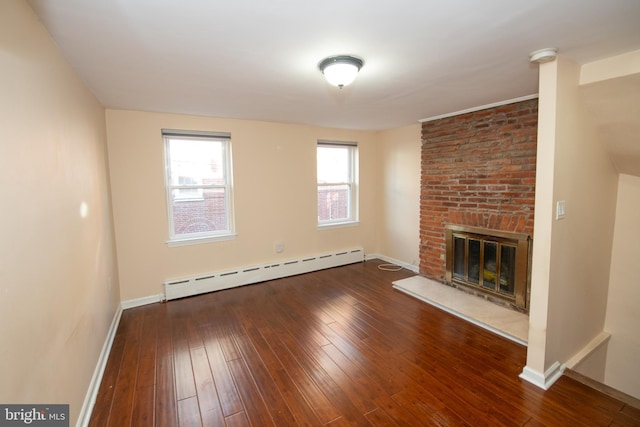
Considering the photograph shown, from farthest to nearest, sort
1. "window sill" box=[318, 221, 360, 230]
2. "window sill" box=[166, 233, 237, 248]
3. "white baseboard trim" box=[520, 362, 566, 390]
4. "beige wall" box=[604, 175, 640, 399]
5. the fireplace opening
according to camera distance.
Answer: "window sill" box=[318, 221, 360, 230], "window sill" box=[166, 233, 237, 248], the fireplace opening, "beige wall" box=[604, 175, 640, 399], "white baseboard trim" box=[520, 362, 566, 390]

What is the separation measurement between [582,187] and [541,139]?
2.11 feet

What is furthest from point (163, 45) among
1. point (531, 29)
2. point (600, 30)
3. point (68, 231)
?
point (600, 30)

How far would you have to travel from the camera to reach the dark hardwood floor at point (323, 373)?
5.99 feet

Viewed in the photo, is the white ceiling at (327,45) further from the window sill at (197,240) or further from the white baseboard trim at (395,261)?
the white baseboard trim at (395,261)

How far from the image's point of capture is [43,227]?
1.42 m

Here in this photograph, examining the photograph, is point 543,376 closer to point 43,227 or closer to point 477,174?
point 477,174

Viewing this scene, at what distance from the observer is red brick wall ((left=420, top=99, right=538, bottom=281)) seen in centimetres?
298

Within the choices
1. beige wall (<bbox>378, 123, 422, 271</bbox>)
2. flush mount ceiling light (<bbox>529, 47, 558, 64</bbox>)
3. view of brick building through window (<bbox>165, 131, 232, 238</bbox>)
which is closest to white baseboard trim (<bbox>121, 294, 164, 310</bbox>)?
view of brick building through window (<bbox>165, 131, 232, 238</bbox>)

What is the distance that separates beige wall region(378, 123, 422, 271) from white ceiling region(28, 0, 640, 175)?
1.60 meters

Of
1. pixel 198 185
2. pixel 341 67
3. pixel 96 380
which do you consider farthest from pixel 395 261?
pixel 96 380

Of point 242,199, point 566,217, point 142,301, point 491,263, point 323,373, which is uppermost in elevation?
point 242,199

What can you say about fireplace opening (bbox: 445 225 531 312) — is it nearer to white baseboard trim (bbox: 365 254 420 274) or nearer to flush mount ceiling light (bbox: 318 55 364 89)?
white baseboard trim (bbox: 365 254 420 274)

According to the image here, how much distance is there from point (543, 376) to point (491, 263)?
1.48 m

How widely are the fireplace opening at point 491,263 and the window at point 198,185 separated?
3037 mm
